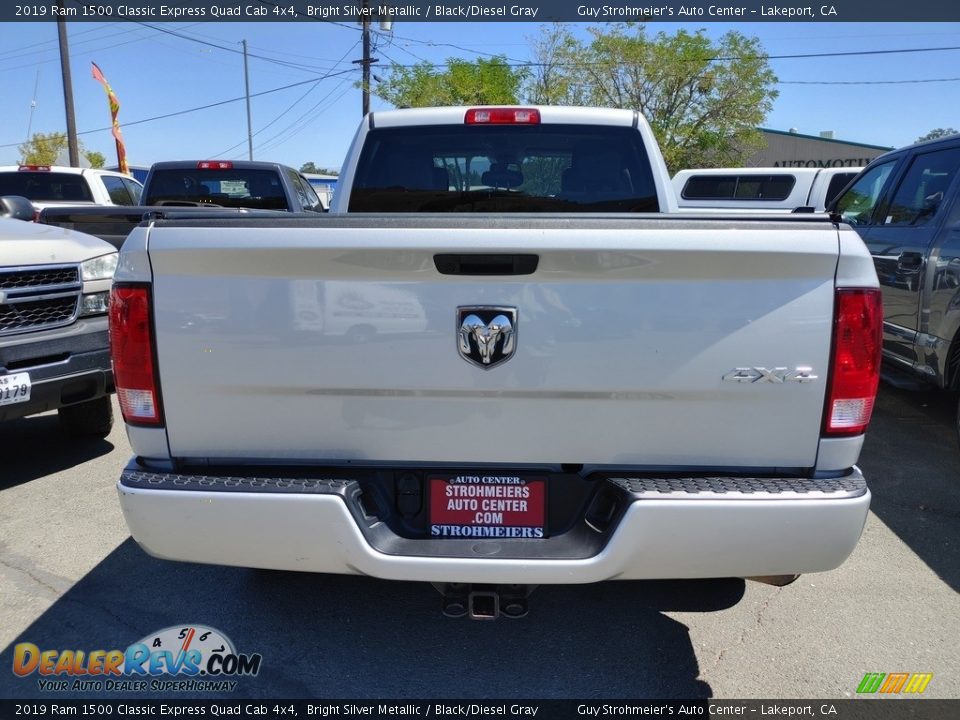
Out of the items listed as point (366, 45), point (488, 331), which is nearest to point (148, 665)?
point (488, 331)

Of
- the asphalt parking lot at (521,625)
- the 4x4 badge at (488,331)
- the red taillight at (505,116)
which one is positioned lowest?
the asphalt parking lot at (521,625)

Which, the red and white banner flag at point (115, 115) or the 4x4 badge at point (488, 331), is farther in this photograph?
the red and white banner flag at point (115, 115)

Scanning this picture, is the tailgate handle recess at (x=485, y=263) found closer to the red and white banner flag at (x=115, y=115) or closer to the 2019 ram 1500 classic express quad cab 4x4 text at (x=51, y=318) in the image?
the 2019 ram 1500 classic express quad cab 4x4 text at (x=51, y=318)

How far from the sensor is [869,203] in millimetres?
6312

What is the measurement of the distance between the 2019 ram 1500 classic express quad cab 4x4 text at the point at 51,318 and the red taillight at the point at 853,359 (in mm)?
4040

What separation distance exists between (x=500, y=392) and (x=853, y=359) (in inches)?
40.1

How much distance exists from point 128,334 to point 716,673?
2.36m

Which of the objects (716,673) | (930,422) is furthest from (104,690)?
(930,422)

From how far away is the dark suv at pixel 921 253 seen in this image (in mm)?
4742

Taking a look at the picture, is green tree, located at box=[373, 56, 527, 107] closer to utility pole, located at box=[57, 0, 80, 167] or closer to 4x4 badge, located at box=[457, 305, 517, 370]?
utility pole, located at box=[57, 0, 80, 167]

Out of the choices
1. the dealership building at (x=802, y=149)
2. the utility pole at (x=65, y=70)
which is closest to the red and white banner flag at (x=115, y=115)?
the utility pole at (x=65, y=70)

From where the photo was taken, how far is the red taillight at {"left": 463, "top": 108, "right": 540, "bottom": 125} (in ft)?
12.0

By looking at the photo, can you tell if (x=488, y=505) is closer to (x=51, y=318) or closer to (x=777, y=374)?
(x=777, y=374)

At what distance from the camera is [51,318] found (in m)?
4.38
